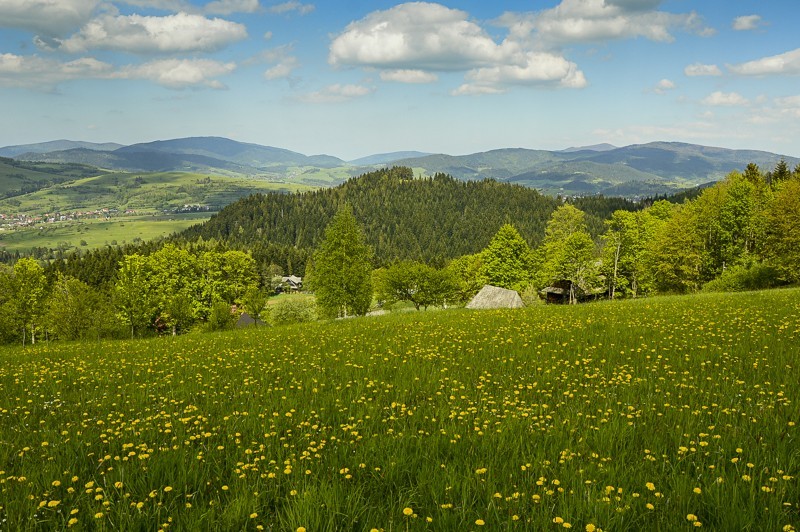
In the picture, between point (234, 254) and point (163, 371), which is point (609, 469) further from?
point (234, 254)

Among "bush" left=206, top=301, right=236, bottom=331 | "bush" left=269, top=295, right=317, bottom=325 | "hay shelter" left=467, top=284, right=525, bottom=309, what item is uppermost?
"hay shelter" left=467, top=284, right=525, bottom=309

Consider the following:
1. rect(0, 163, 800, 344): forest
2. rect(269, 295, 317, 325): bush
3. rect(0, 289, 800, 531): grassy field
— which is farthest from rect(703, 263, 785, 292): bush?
rect(269, 295, 317, 325): bush

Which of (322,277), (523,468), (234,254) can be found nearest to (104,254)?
(234,254)

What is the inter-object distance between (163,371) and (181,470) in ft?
23.7

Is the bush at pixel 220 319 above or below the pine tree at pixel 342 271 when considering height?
below

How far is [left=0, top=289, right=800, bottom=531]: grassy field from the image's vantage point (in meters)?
4.59

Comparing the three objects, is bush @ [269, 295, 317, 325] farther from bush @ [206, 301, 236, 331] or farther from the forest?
bush @ [206, 301, 236, 331]

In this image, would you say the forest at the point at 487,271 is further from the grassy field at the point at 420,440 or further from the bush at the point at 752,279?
the grassy field at the point at 420,440

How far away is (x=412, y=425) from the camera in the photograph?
733 centimetres

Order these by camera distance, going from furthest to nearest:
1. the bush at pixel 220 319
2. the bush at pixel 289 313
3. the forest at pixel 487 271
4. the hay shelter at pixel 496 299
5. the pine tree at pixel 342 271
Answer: the bush at pixel 289 313 < the bush at pixel 220 319 < the hay shelter at pixel 496 299 < the pine tree at pixel 342 271 < the forest at pixel 487 271

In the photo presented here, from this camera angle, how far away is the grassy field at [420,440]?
4.59 metres

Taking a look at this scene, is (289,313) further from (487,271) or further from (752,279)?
(752,279)

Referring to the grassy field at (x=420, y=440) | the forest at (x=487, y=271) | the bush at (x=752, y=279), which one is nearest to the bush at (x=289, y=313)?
the forest at (x=487, y=271)

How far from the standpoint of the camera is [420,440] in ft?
21.2
